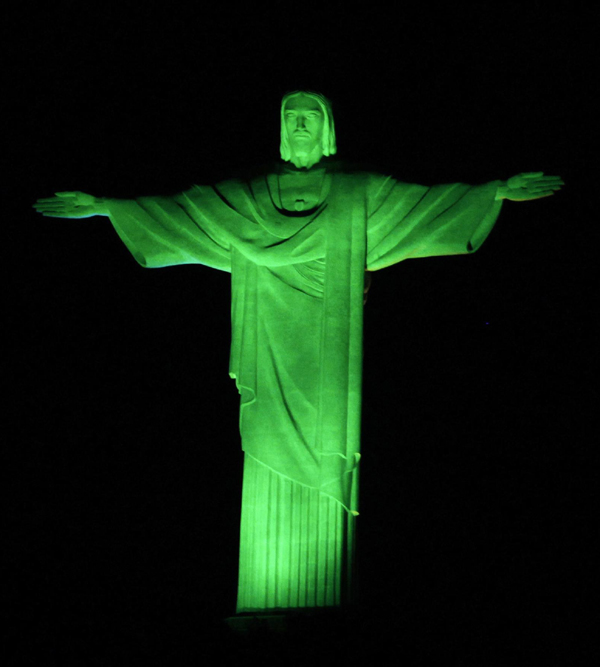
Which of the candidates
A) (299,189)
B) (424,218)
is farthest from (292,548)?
(299,189)

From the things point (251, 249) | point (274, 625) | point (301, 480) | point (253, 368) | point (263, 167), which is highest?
point (263, 167)

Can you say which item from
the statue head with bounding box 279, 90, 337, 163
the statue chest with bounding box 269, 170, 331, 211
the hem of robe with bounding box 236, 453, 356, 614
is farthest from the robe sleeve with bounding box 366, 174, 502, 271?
the hem of robe with bounding box 236, 453, 356, 614

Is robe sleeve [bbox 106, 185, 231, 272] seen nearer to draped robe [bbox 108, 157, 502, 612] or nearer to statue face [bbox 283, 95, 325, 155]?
draped robe [bbox 108, 157, 502, 612]

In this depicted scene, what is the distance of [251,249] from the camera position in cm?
987

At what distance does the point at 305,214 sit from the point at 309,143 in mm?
588

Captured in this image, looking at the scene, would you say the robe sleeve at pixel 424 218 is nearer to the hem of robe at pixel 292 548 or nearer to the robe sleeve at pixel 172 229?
the robe sleeve at pixel 172 229

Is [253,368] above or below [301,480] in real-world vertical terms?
above

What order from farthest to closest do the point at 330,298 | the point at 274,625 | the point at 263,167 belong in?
1. the point at 263,167
2. the point at 330,298
3. the point at 274,625

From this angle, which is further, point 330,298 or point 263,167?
point 263,167

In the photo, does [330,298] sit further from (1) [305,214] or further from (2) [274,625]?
(2) [274,625]

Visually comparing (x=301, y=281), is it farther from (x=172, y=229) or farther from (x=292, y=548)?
(x=292, y=548)

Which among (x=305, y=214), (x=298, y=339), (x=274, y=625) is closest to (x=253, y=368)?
(x=298, y=339)

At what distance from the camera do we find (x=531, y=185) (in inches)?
381

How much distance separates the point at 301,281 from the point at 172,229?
3.27 feet
